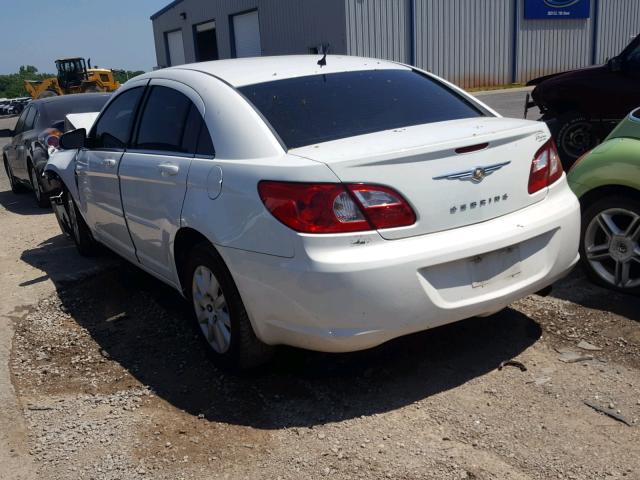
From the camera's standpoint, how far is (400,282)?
300 centimetres

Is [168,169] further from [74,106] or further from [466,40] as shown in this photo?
[466,40]

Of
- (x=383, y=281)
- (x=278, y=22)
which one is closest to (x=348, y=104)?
(x=383, y=281)

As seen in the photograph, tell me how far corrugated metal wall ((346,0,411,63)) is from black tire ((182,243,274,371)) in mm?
20634

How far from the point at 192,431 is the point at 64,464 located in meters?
0.59

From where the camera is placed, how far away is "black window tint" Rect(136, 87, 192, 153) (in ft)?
13.0

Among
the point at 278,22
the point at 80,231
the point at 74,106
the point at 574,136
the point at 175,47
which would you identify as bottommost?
the point at 80,231

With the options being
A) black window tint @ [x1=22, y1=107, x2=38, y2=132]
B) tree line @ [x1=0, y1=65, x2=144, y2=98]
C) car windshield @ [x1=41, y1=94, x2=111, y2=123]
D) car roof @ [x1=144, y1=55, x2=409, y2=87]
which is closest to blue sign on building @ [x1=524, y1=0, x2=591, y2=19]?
car windshield @ [x1=41, y1=94, x2=111, y2=123]

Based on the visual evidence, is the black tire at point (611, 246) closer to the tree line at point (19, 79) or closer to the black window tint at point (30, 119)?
the black window tint at point (30, 119)

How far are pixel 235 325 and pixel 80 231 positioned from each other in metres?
3.25

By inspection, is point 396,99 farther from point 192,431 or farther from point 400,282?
point 192,431

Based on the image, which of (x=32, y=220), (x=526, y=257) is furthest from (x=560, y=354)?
(x=32, y=220)

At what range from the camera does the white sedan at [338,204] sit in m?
3.00

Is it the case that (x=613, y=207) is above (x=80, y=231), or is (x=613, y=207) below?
above

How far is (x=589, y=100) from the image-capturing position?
786 centimetres
